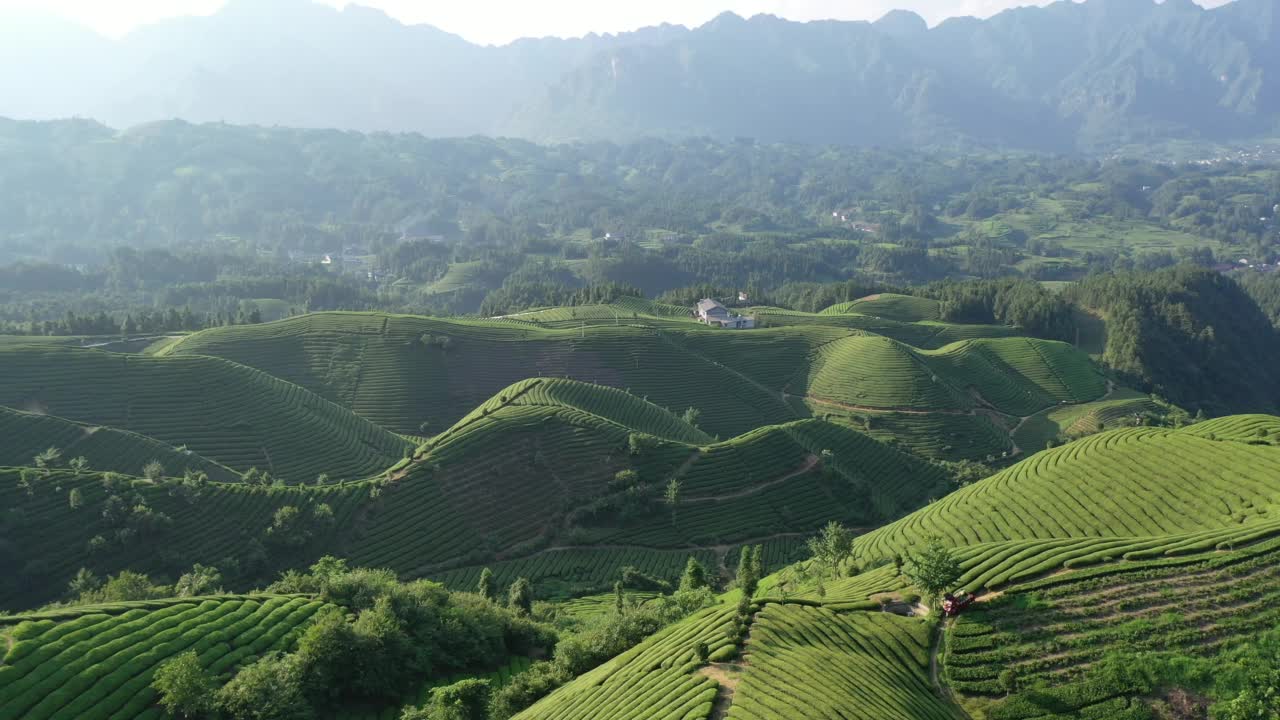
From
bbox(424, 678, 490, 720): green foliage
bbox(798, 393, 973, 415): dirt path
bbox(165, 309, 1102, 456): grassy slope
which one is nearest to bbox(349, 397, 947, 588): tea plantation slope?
bbox(165, 309, 1102, 456): grassy slope

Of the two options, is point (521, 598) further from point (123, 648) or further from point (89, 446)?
point (89, 446)

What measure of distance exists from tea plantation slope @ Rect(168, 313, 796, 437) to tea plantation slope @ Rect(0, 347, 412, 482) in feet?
39.2

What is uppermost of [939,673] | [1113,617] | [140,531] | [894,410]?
[1113,617]

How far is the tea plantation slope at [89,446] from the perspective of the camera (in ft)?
232

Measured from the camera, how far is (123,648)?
36250 millimetres

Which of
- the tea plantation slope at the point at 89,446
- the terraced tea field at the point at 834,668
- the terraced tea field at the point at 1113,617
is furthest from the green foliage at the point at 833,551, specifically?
the tea plantation slope at the point at 89,446

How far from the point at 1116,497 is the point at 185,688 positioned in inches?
2282

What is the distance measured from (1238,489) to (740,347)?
79.9 m

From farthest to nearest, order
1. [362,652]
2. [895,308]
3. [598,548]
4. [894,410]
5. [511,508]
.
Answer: [895,308]
[894,410]
[511,508]
[598,548]
[362,652]

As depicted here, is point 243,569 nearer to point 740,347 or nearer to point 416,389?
point 416,389

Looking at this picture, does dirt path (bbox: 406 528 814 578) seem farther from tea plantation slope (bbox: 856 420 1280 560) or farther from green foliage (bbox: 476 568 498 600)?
tea plantation slope (bbox: 856 420 1280 560)

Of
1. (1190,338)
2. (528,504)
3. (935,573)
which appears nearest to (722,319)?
(528,504)

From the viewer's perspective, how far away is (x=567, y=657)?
39062 mm

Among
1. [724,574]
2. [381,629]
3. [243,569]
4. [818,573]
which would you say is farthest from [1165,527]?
[243,569]
